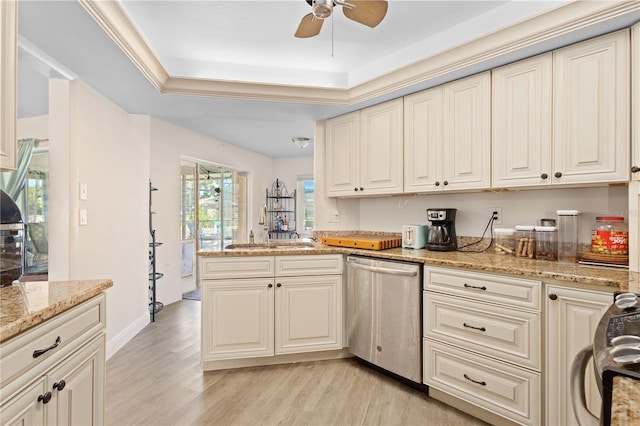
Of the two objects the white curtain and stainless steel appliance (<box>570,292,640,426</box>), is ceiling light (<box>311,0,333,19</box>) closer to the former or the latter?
stainless steel appliance (<box>570,292,640,426</box>)

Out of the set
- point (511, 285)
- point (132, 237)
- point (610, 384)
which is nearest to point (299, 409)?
point (511, 285)

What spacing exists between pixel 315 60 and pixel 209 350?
2.56 m

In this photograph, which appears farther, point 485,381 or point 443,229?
point 443,229

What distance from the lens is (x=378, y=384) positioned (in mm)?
2367

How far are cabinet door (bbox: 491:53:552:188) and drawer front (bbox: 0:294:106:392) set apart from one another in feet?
7.99

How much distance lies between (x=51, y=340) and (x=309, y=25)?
190cm

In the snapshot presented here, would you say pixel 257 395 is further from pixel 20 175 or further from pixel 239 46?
pixel 20 175

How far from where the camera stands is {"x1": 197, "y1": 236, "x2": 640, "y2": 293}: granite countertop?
4.99ft

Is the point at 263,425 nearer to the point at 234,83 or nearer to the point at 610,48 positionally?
the point at 234,83

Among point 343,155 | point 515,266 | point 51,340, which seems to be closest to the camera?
point 51,340

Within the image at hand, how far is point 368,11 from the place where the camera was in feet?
5.60

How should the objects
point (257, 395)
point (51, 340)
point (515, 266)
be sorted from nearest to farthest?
point (51, 340), point (515, 266), point (257, 395)

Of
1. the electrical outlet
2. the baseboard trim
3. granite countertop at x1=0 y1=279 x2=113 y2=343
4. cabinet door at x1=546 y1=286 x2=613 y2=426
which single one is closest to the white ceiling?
the electrical outlet

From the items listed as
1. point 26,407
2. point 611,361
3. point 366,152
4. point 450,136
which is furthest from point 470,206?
point 26,407
